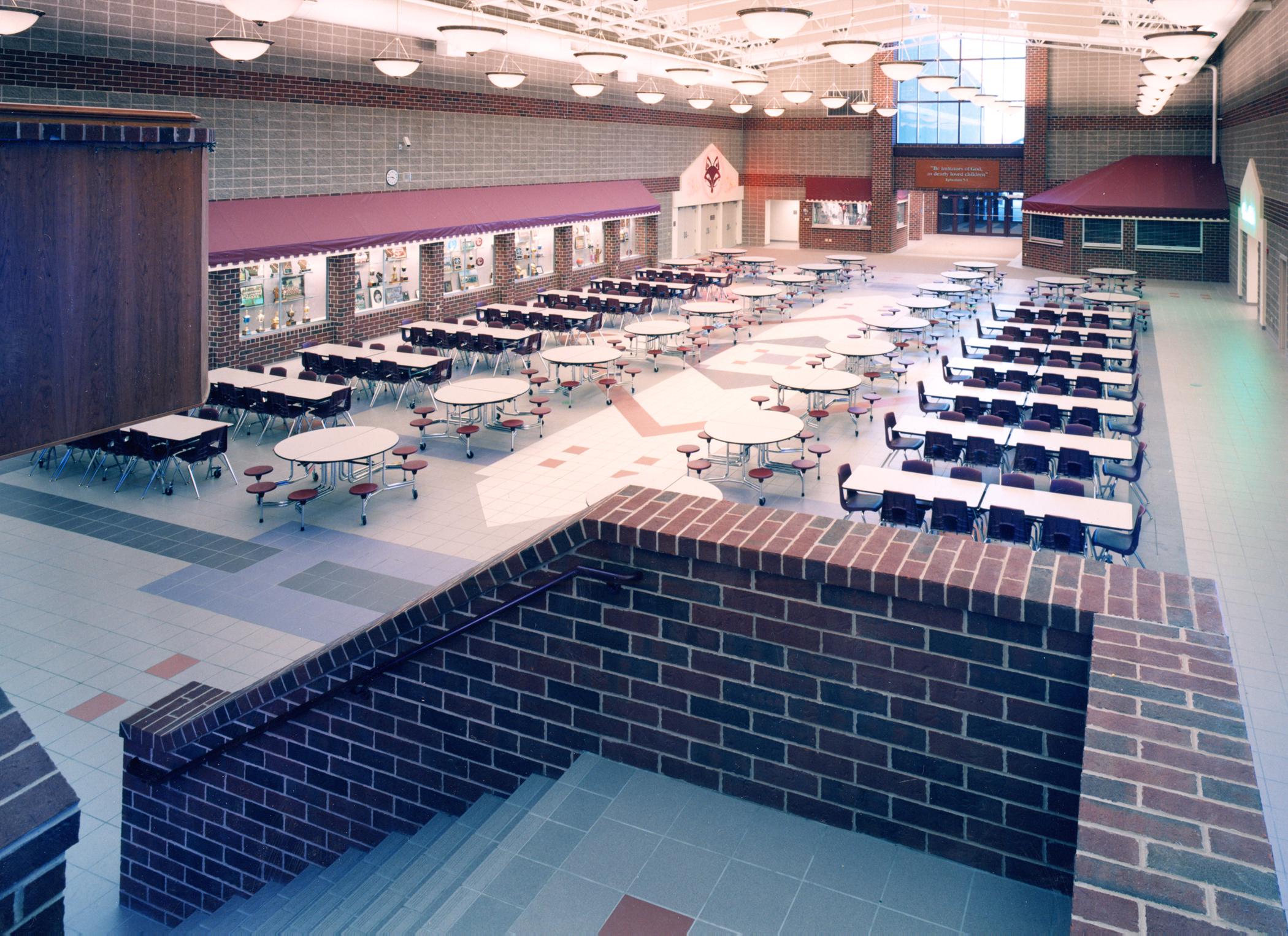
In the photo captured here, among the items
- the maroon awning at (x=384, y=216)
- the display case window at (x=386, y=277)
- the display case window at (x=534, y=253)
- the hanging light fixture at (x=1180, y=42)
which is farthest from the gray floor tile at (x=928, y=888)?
the display case window at (x=534, y=253)

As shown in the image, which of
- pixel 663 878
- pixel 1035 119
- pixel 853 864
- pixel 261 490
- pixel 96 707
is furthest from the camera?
pixel 1035 119

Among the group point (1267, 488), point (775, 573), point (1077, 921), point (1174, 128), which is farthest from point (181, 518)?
point (1174, 128)

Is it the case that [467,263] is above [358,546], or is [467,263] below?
above

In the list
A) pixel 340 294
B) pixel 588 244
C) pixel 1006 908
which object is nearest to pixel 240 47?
pixel 340 294

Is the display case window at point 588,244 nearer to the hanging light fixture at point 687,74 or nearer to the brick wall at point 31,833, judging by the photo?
the hanging light fixture at point 687,74

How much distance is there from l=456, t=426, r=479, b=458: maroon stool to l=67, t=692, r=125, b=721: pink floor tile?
661 centimetres

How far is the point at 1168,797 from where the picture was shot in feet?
9.55

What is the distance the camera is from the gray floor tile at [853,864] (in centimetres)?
385

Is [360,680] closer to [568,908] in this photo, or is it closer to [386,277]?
[568,908]

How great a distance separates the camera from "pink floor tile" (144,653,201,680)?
28.1 ft

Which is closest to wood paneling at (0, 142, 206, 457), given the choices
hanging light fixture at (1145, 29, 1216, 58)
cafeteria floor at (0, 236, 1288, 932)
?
cafeteria floor at (0, 236, 1288, 932)

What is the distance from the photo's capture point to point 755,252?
3750 centimetres

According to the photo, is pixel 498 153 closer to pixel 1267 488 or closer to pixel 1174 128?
pixel 1267 488

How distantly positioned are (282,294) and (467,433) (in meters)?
7.47
